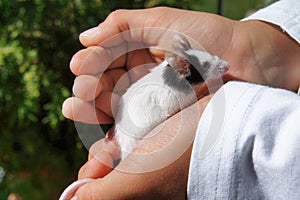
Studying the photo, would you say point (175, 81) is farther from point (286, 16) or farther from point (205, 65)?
point (286, 16)

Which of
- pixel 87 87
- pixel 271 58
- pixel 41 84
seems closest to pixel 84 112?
pixel 87 87

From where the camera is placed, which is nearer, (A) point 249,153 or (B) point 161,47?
(A) point 249,153

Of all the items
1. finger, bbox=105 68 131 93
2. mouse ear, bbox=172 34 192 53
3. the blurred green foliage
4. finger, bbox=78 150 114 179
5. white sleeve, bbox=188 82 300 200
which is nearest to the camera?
white sleeve, bbox=188 82 300 200

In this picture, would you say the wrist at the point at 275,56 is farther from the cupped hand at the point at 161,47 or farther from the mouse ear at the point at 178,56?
the mouse ear at the point at 178,56

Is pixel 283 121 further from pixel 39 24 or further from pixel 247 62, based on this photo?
pixel 39 24

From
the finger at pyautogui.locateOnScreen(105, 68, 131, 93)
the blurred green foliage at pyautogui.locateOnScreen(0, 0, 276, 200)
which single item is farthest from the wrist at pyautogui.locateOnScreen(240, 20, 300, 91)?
the blurred green foliage at pyautogui.locateOnScreen(0, 0, 276, 200)

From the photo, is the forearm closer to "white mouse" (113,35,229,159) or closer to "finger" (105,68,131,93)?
"white mouse" (113,35,229,159)
